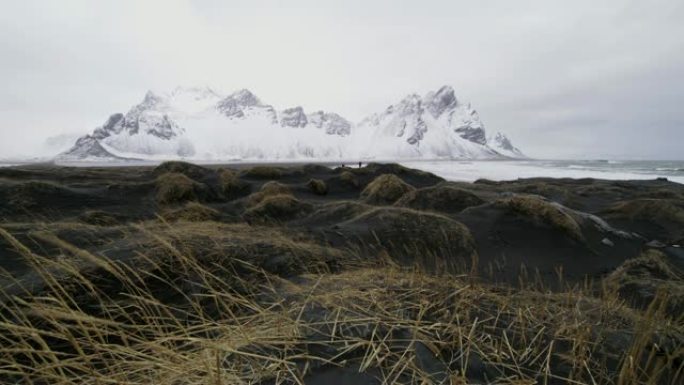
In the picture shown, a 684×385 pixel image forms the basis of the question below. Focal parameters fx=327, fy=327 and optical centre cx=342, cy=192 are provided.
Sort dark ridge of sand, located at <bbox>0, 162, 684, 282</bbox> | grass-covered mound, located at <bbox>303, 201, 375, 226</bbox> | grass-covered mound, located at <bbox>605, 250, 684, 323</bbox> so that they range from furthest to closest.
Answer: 1. grass-covered mound, located at <bbox>303, 201, 375, 226</bbox>
2. dark ridge of sand, located at <bbox>0, 162, 684, 282</bbox>
3. grass-covered mound, located at <bbox>605, 250, 684, 323</bbox>

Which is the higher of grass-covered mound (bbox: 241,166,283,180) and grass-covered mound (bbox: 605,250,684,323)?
grass-covered mound (bbox: 241,166,283,180)

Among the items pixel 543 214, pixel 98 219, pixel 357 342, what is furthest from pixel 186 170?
pixel 357 342

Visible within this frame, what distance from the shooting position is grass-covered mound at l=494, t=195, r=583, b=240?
29.3 feet

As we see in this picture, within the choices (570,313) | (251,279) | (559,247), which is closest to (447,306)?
(570,313)

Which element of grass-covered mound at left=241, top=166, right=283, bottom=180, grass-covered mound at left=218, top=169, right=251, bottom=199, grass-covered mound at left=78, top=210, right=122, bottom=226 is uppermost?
grass-covered mound at left=241, top=166, right=283, bottom=180

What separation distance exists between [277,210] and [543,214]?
→ 8.69 m

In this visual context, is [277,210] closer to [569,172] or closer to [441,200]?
[441,200]

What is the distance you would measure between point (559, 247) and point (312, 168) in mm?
22170

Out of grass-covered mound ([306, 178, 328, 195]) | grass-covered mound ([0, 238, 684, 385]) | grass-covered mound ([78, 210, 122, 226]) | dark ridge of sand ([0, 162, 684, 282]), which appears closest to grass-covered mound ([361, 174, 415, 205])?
dark ridge of sand ([0, 162, 684, 282])

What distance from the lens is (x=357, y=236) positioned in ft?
25.7

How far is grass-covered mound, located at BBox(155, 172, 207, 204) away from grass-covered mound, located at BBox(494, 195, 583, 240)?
43.0 feet

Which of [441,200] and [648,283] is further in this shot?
[441,200]

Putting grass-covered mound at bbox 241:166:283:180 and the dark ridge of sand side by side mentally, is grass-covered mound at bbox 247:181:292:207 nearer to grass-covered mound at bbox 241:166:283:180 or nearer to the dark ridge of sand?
the dark ridge of sand

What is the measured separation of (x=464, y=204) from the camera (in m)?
13.0
